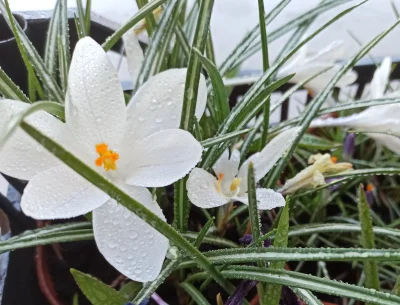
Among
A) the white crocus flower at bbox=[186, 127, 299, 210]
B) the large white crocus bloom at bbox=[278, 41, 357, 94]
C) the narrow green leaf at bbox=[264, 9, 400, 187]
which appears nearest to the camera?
the white crocus flower at bbox=[186, 127, 299, 210]

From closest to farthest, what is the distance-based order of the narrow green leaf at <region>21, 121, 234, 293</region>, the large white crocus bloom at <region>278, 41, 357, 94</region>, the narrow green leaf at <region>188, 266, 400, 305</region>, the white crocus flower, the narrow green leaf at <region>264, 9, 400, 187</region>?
the narrow green leaf at <region>21, 121, 234, 293</region>, the narrow green leaf at <region>188, 266, 400, 305</region>, the white crocus flower, the narrow green leaf at <region>264, 9, 400, 187</region>, the large white crocus bloom at <region>278, 41, 357, 94</region>

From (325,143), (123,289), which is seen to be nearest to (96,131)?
(123,289)

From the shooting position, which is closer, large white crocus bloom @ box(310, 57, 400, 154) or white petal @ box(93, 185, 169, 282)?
white petal @ box(93, 185, 169, 282)

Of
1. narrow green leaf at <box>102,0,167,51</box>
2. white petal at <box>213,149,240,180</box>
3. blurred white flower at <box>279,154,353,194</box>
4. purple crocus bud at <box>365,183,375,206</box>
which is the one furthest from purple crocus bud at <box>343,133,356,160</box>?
narrow green leaf at <box>102,0,167,51</box>

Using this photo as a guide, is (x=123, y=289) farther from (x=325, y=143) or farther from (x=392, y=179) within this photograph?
(x=392, y=179)

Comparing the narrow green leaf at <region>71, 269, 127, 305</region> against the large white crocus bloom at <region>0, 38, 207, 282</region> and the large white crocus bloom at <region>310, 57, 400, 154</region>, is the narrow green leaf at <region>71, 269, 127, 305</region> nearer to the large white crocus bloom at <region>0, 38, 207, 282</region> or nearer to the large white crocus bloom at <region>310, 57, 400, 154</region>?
the large white crocus bloom at <region>0, 38, 207, 282</region>

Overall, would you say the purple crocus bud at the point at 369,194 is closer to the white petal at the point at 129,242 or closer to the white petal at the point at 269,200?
the white petal at the point at 269,200

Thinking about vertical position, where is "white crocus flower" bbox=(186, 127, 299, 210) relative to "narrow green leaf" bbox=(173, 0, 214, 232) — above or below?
below

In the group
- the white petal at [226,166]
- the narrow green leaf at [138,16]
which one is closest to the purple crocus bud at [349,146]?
the white petal at [226,166]

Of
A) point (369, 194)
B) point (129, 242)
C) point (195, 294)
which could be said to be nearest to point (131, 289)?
point (195, 294)
